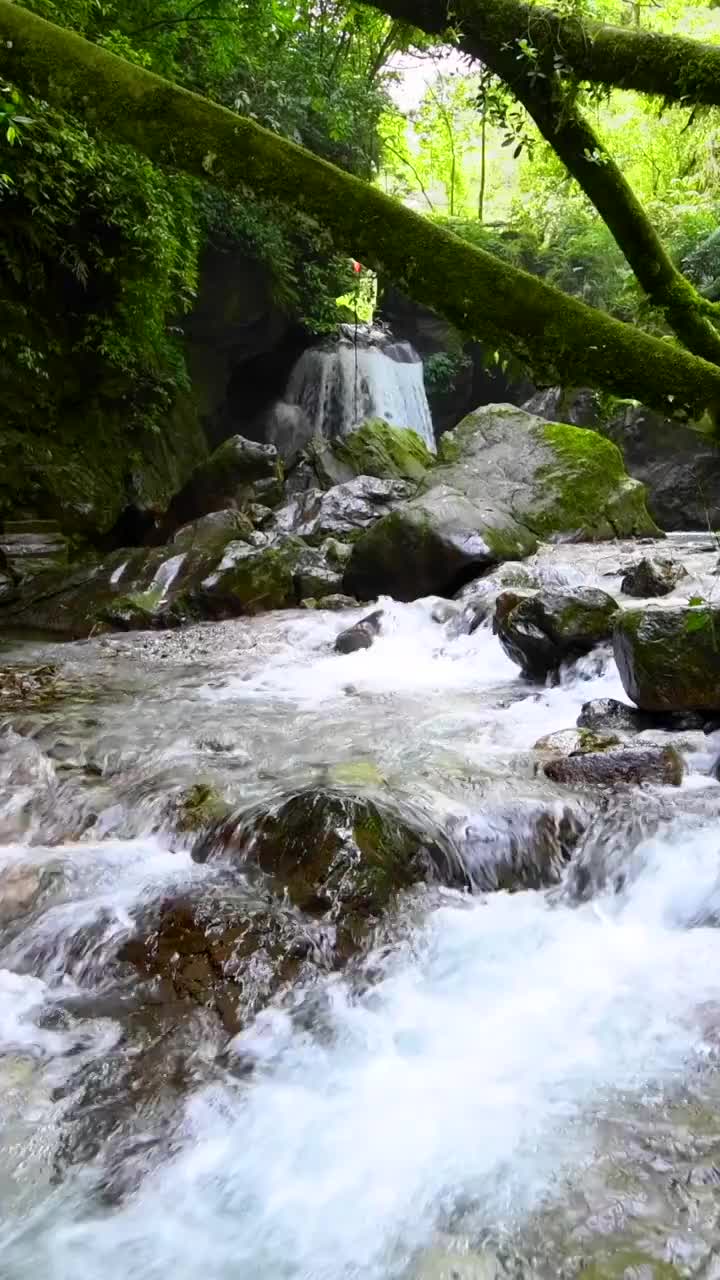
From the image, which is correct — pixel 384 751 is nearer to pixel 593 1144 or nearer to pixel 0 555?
pixel 593 1144

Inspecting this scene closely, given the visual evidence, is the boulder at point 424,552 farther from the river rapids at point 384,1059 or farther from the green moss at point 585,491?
the river rapids at point 384,1059

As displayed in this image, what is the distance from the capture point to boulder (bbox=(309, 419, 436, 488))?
1392 cm

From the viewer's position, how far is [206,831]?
4.03 m

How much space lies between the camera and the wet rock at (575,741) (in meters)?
4.88

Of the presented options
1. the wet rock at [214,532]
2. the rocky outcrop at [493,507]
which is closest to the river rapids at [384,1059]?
the rocky outcrop at [493,507]

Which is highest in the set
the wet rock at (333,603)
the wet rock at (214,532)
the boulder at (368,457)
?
the boulder at (368,457)

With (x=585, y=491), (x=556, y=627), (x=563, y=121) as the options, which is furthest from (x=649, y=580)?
(x=563, y=121)

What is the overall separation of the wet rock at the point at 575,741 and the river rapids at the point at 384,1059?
15 centimetres

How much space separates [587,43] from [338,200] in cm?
125

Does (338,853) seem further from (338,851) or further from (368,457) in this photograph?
(368,457)

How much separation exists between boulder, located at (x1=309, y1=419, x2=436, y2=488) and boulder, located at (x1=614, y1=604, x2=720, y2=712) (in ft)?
29.1

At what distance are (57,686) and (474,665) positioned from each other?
3647 mm

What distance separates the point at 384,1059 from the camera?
9.12ft

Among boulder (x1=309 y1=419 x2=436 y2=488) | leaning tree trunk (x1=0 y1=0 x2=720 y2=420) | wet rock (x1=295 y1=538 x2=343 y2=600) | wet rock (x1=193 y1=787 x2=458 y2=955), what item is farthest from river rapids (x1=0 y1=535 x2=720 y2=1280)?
boulder (x1=309 y1=419 x2=436 y2=488)
